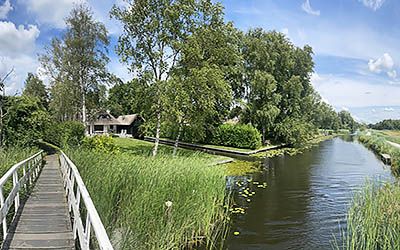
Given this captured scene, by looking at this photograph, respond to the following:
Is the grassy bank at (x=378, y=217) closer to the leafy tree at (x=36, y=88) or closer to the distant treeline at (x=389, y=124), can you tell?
the leafy tree at (x=36, y=88)

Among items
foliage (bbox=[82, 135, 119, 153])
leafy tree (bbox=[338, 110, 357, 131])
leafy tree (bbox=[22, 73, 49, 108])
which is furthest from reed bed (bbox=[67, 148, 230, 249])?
leafy tree (bbox=[338, 110, 357, 131])

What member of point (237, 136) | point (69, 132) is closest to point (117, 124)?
point (237, 136)

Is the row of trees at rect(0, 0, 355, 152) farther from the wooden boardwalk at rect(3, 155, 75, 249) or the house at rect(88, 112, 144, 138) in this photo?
the house at rect(88, 112, 144, 138)

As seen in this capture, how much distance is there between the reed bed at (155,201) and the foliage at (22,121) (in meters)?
14.1

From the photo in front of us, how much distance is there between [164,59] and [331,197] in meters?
14.7

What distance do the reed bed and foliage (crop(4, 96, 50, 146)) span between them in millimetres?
14131

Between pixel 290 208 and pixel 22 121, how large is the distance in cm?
1790

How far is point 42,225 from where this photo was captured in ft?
21.8

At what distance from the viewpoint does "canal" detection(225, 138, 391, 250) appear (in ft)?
29.2

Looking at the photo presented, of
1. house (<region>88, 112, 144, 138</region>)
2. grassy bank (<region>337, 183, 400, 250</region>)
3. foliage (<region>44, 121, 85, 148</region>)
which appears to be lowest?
grassy bank (<region>337, 183, 400, 250</region>)

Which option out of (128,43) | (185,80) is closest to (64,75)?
(128,43)

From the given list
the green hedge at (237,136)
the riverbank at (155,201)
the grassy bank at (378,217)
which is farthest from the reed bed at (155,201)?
the green hedge at (237,136)

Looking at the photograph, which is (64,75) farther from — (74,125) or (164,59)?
(164,59)

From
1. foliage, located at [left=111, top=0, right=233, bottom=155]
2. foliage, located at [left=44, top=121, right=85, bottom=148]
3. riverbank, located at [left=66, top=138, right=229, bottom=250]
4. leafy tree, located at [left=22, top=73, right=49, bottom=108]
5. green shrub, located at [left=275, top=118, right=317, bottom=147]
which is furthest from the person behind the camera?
leafy tree, located at [left=22, top=73, right=49, bottom=108]
